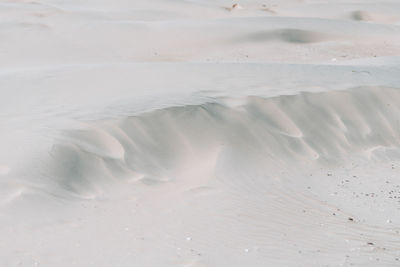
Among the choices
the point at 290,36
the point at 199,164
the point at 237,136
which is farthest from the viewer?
the point at 290,36

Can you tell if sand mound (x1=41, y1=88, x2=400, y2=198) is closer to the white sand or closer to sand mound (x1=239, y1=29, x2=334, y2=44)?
the white sand

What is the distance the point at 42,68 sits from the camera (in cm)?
830

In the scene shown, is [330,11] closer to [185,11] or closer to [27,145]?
[185,11]

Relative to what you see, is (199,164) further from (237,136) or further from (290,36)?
(290,36)

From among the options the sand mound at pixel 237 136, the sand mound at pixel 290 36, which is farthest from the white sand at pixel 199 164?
the sand mound at pixel 290 36

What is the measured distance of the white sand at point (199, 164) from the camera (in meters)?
4.38

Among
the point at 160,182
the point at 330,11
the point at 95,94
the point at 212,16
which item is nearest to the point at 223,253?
the point at 160,182

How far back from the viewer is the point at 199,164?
586 cm

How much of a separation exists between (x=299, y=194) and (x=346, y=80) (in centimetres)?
302

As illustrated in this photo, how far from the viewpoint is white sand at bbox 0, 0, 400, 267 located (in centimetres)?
438

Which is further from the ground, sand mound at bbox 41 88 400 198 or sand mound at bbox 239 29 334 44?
sand mound at bbox 41 88 400 198

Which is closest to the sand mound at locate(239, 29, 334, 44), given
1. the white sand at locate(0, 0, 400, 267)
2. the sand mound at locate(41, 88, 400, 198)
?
the white sand at locate(0, 0, 400, 267)

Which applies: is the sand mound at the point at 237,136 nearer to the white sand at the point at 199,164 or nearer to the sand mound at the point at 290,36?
the white sand at the point at 199,164

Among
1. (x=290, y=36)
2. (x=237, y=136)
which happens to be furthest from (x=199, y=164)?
(x=290, y=36)
